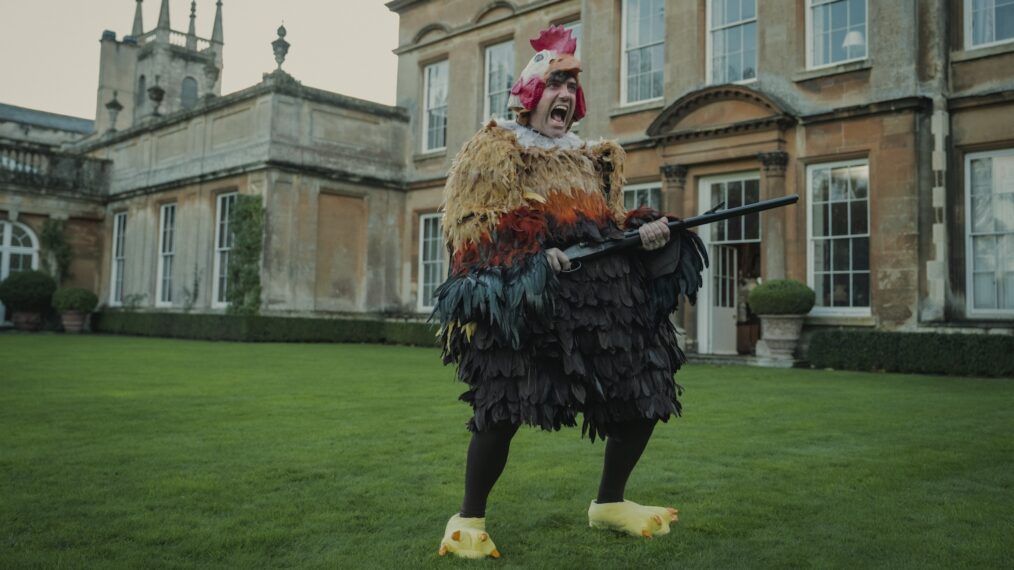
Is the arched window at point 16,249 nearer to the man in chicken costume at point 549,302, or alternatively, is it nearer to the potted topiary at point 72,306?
the potted topiary at point 72,306

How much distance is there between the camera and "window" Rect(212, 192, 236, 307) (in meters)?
18.6

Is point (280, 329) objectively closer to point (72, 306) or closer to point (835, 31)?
point (72, 306)

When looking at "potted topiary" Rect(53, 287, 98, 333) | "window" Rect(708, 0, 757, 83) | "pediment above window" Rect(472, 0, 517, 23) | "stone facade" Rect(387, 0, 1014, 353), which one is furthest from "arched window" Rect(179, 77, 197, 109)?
"window" Rect(708, 0, 757, 83)

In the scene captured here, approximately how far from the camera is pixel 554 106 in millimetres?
2998

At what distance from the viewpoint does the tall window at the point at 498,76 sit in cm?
1751

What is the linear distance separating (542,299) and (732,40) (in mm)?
11958

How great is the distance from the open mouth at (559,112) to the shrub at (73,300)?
68.5ft

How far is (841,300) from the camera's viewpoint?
11.7m

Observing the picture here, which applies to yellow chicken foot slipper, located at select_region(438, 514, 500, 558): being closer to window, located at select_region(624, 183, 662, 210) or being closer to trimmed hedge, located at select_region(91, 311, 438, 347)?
window, located at select_region(624, 183, 662, 210)

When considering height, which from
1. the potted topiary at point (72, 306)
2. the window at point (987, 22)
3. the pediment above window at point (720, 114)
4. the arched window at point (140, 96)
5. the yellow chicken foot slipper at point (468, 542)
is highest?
the arched window at point (140, 96)

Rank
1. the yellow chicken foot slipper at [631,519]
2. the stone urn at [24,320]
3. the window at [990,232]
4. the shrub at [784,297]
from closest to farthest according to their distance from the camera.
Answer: the yellow chicken foot slipper at [631,519]
the window at [990,232]
the shrub at [784,297]
the stone urn at [24,320]

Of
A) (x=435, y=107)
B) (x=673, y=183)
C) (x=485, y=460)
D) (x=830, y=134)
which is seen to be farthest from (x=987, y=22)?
(x=435, y=107)

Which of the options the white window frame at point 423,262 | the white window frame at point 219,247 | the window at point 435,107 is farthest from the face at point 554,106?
the white window frame at point 219,247

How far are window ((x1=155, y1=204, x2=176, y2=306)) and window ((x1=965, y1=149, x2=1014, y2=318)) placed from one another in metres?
17.3
